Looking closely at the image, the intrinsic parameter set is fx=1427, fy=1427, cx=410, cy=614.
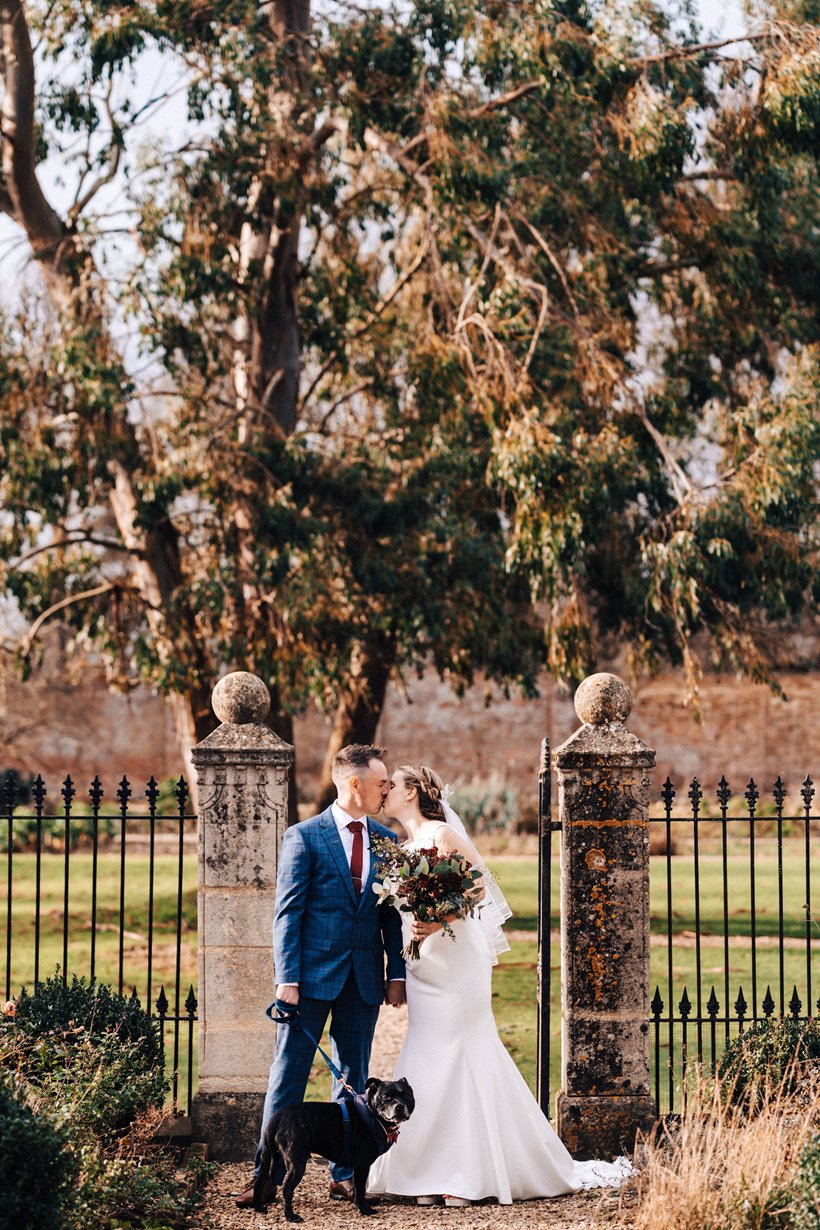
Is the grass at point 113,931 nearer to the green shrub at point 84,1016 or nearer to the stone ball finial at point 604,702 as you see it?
the green shrub at point 84,1016

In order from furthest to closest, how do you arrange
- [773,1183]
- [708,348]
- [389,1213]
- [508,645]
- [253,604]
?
[708,348]
[508,645]
[253,604]
[389,1213]
[773,1183]

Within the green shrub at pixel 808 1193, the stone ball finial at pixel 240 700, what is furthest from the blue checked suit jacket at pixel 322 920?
the green shrub at pixel 808 1193

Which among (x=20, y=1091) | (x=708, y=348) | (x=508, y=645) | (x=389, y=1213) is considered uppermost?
(x=708, y=348)

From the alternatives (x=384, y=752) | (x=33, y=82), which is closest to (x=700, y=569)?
(x=384, y=752)

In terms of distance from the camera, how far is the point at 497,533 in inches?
537

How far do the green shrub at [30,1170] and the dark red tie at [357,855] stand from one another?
5.00 ft

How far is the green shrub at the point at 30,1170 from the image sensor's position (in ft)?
14.7

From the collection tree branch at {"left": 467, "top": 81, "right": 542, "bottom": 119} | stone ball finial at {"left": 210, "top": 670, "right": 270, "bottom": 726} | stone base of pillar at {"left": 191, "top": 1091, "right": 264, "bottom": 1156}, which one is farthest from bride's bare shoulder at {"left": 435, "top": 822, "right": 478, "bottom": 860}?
tree branch at {"left": 467, "top": 81, "right": 542, "bottom": 119}

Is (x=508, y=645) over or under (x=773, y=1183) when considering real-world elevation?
over

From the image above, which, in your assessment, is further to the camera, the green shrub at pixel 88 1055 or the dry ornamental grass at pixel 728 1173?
the green shrub at pixel 88 1055

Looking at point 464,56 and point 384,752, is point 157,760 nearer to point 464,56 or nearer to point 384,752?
point 464,56

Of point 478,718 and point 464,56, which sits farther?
point 478,718

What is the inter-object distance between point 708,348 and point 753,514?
335cm

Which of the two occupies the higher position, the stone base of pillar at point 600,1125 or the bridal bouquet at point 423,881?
the bridal bouquet at point 423,881
